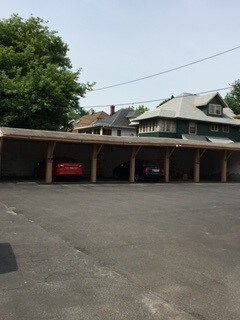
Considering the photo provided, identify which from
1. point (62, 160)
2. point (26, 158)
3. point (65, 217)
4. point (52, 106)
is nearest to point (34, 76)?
point (52, 106)

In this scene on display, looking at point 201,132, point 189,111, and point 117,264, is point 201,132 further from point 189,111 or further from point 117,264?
point 117,264

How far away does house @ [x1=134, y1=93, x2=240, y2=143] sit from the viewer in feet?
135

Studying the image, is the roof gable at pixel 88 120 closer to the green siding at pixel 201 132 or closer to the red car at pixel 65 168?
the green siding at pixel 201 132

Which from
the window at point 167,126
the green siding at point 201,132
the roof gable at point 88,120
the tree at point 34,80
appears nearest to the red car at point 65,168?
the tree at point 34,80

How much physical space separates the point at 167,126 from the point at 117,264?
3551cm

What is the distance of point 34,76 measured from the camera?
98.7ft

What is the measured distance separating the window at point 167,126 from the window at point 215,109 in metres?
5.58

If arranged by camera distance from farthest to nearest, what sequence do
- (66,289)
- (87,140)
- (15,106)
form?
(15,106), (87,140), (66,289)

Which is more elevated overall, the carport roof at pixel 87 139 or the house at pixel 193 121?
the house at pixel 193 121

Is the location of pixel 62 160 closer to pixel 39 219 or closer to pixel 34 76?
pixel 34 76

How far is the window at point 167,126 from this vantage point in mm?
40681

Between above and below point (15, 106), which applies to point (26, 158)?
below

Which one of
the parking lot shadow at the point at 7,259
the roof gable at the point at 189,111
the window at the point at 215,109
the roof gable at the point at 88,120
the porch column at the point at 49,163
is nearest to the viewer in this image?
the parking lot shadow at the point at 7,259

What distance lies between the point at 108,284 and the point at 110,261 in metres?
1.18
